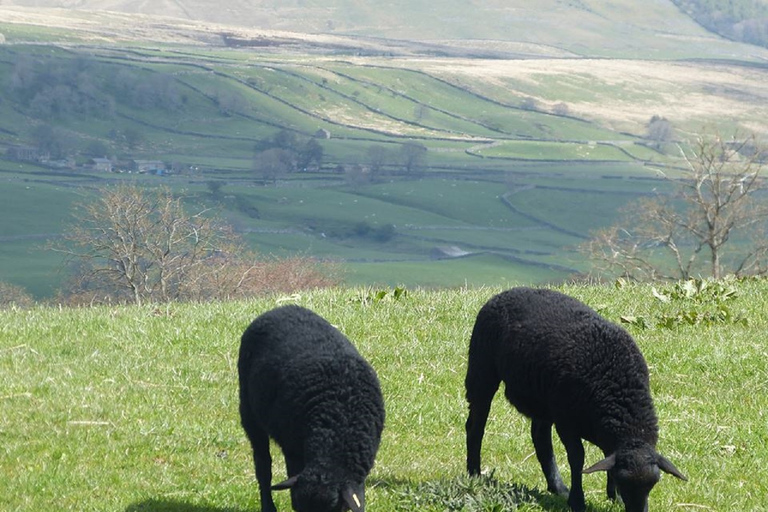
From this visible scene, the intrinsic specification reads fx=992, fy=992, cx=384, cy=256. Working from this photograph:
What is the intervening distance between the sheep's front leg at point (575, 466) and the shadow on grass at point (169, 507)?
277 cm

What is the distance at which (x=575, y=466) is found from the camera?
8.16 m

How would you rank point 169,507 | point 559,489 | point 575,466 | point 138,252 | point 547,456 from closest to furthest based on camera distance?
point 575,466
point 169,507
point 559,489
point 547,456
point 138,252

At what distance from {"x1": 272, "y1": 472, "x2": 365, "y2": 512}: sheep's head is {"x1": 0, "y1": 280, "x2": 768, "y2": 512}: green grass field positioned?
131 cm

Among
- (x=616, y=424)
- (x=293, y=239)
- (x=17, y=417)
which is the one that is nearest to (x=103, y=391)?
(x=17, y=417)

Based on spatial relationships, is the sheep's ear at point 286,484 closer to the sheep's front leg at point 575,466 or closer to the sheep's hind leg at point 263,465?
the sheep's hind leg at point 263,465

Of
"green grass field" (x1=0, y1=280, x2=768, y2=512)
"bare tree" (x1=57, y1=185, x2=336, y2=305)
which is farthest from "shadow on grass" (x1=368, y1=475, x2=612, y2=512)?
"bare tree" (x1=57, y1=185, x2=336, y2=305)

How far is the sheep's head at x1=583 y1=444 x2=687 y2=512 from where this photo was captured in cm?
753

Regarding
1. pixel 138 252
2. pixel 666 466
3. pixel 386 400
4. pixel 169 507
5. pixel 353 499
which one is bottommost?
pixel 138 252

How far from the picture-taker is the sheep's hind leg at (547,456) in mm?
8828

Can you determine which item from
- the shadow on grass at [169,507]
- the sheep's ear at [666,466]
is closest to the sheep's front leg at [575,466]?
the sheep's ear at [666,466]

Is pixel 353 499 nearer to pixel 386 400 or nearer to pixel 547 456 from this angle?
pixel 547 456

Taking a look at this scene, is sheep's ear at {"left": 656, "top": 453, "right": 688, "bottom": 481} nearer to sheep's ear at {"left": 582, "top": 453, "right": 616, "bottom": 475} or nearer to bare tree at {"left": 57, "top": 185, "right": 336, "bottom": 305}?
sheep's ear at {"left": 582, "top": 453, "right": 616, "bottom": 475}

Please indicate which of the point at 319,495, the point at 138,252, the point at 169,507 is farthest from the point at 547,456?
the point at 138,252

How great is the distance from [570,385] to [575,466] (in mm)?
664
